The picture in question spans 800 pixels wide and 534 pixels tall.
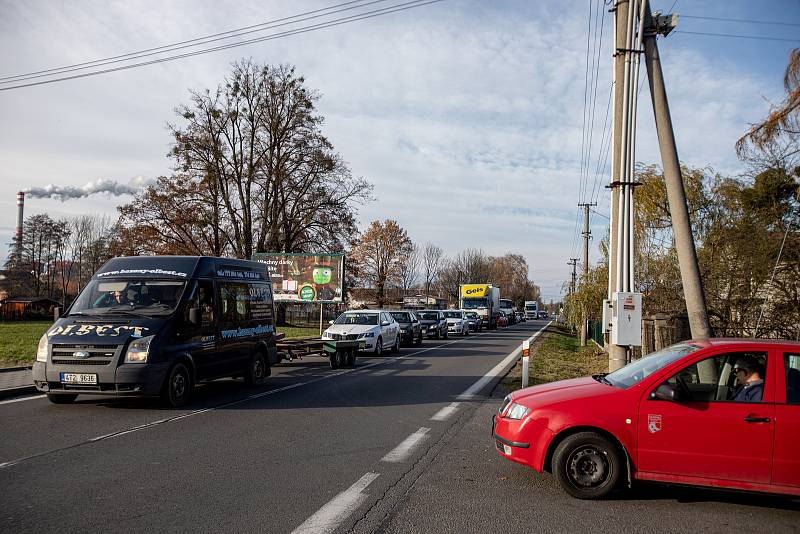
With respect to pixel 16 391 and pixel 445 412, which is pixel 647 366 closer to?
pixel 445 412

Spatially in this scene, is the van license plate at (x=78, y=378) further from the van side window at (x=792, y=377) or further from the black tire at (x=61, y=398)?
the van side window at (x=792, y=377)

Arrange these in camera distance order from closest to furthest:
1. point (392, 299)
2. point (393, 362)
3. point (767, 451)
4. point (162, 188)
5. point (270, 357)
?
point (767, 451), point (270, 357), point (393, 362), point (162, 188), point (392, 299)

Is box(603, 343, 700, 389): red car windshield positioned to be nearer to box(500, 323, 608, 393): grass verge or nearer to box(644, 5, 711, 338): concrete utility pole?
box(644, 5, 711, 338): concrete utility pole

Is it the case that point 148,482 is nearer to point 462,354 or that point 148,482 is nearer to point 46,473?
point 46,473

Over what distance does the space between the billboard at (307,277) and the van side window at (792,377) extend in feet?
73.6

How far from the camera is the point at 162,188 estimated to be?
37438 millimetres

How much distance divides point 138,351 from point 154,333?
0.37 m

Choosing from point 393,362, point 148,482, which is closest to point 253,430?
point 148,482

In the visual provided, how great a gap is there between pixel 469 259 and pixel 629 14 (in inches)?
3577

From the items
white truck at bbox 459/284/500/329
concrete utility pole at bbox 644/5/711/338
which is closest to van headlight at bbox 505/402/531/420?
concrete utility pole at bbox 644/5/711/338

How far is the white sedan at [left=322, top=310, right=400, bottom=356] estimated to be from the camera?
20.8 metres

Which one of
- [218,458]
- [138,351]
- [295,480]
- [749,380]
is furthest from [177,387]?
[749,380]

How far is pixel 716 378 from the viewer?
17.5 feet

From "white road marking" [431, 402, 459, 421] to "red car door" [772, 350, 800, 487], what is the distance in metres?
4.95
